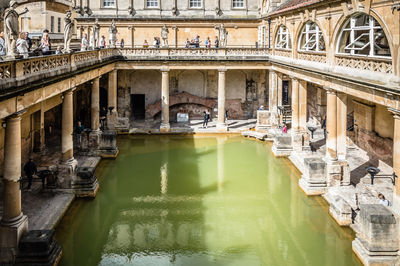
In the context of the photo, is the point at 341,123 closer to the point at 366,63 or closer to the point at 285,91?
the point at 366,63

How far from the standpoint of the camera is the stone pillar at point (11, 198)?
13.3 m

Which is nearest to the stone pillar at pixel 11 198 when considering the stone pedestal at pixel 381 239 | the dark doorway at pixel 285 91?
the stone pedestal at pixel 381 239

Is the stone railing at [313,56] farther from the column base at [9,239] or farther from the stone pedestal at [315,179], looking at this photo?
the column base at [9,239]

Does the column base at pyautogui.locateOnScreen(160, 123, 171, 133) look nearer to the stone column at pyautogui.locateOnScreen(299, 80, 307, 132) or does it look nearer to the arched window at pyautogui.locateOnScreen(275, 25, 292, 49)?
the arched window at pyautogui.locateOnScreen(275, 25, 292, 49)

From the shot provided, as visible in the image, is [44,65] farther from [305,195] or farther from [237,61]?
[237,61]

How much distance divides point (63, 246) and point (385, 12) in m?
14.4

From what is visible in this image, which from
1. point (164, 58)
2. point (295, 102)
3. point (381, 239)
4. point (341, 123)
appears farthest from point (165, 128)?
point (381, 239)

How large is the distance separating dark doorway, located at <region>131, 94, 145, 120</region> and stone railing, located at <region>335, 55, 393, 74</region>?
78.3 feet

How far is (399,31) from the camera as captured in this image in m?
14.2

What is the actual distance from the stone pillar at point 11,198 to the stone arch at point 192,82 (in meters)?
27.3

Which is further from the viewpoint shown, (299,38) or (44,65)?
(299,38)

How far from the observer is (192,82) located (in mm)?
40438

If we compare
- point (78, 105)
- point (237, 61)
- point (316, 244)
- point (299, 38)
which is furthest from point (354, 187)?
point (78, 105)

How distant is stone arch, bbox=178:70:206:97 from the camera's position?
4022 cm
